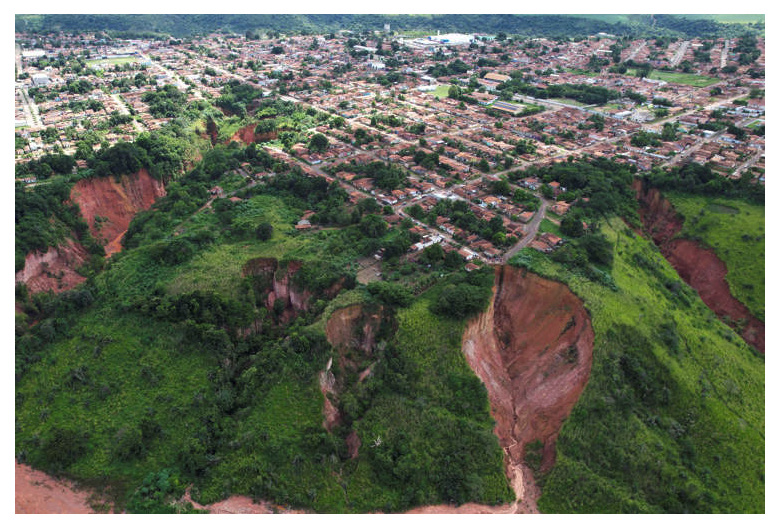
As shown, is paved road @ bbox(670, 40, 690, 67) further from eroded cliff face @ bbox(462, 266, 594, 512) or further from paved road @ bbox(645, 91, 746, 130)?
eroded cliff face @ bbox(462, 266, 594, 512)

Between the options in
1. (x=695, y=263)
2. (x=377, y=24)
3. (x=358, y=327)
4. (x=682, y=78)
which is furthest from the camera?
(x=377, y=24)

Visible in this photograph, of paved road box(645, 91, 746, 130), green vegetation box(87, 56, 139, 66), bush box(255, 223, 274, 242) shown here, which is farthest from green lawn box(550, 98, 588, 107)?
green vegetation box(87, 56, 139, 66)

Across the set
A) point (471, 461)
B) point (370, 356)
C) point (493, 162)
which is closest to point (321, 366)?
Result: point (370, 356)

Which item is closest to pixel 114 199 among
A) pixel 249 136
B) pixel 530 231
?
pixel 249 136

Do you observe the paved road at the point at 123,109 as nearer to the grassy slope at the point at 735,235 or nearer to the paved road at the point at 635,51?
the grassy slope at the point at 735,235

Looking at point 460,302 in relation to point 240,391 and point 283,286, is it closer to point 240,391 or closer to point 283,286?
point 283,286

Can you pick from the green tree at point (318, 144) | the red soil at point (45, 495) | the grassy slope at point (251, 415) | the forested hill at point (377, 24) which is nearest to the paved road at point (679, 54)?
the forested hill at point (377, 24)

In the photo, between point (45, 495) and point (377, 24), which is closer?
point (45, 495)
